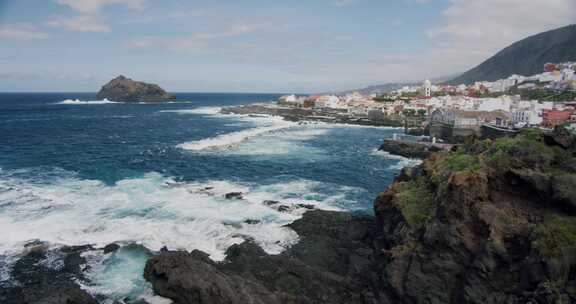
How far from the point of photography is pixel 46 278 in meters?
18.1

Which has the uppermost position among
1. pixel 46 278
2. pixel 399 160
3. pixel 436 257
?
pixel 436 257

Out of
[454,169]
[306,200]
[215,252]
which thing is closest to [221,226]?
[215,252]

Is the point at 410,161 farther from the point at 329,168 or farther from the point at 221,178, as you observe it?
the point at 221,178

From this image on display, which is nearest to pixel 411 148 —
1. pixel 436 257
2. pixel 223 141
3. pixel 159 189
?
pixel 223 141

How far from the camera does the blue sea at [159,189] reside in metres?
21.8

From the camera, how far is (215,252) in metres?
20.8

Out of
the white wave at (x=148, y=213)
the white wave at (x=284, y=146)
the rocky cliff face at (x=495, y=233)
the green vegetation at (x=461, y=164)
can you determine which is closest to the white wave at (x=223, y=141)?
the white wave at (x=284, y=146)

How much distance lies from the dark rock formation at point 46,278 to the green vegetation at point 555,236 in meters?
17.1

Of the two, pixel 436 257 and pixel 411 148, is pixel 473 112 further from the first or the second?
pixel 436 257

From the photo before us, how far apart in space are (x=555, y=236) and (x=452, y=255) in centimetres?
353

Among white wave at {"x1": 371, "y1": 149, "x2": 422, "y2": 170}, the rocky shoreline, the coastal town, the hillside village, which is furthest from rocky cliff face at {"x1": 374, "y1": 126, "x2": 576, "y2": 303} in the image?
the rocky shoreline

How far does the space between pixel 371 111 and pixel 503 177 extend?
9002 centimetres

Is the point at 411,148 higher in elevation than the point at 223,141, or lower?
lower

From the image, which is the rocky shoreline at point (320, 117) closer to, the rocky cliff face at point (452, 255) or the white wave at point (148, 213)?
the white wave at point (148, 213)
